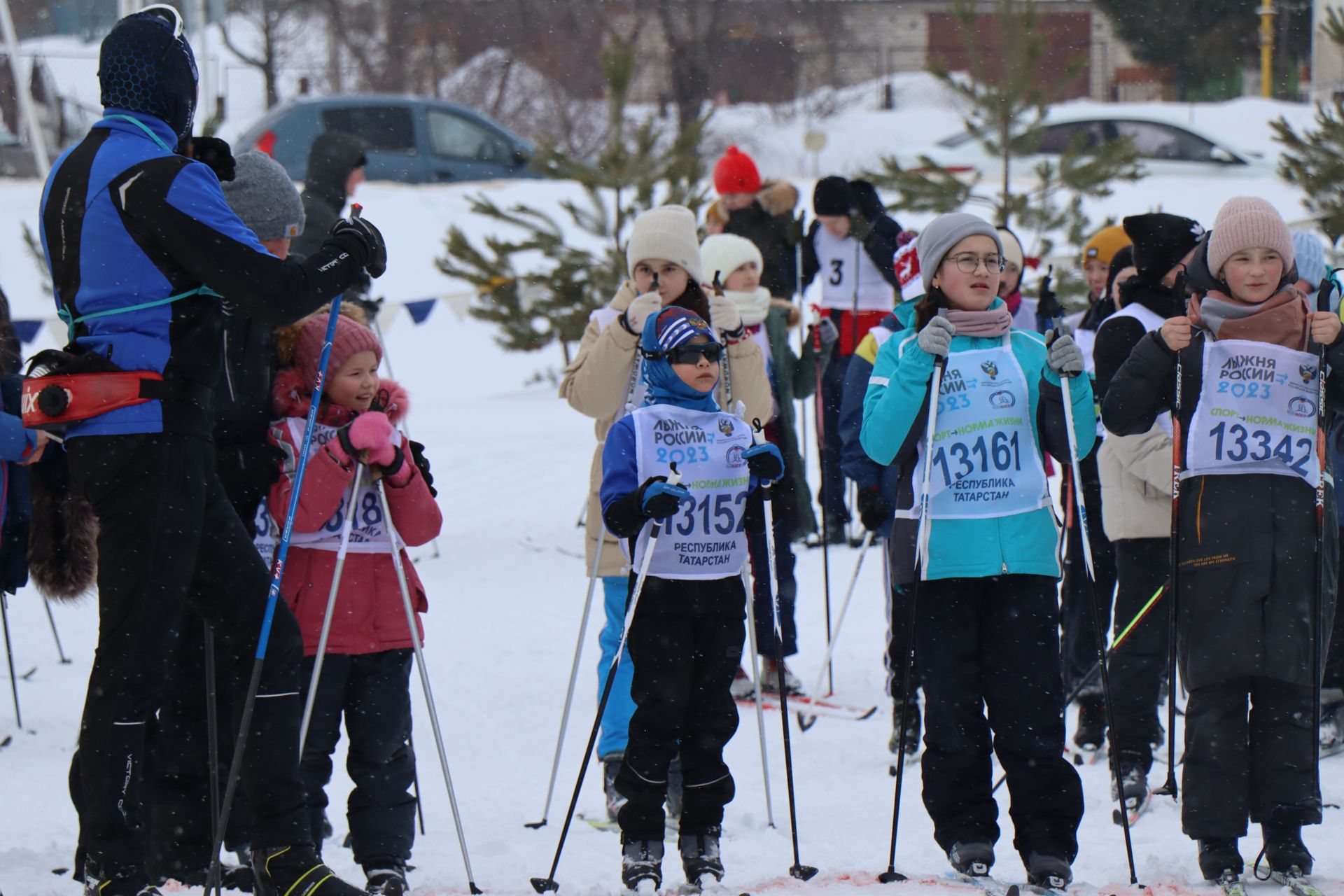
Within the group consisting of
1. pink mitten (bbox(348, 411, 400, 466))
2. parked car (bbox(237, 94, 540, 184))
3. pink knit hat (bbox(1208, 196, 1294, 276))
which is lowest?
pink mitten (bbox(348, 411, 400, 466))

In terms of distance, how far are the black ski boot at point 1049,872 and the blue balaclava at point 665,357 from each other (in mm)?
1497

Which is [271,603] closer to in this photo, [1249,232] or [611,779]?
[611,779]

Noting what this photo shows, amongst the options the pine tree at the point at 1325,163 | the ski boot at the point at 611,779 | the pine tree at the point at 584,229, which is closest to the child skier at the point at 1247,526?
the ski boot at the point at 611,779

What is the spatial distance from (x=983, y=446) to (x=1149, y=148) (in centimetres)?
1902

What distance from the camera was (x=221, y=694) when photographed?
4.43 meters

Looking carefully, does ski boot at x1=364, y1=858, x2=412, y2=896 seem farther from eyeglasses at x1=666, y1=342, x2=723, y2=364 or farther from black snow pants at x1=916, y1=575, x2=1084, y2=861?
eyeglasses at x1=666, y1=342, x2=723, y2=364

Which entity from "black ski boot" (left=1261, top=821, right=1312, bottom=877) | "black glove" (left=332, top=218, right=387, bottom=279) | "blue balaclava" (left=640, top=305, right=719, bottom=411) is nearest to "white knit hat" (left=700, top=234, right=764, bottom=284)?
"blue balaclava" (left=640, top=305, right=719, bottom=411)

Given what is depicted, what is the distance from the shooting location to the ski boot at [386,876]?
416 cm

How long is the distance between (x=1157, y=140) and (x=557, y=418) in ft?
39.1

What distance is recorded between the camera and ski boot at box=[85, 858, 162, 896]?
361 centimetres

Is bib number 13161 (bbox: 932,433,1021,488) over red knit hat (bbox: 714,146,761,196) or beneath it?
beneath

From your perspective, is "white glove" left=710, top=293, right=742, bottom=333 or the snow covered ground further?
"white glove" left=710, top=293, right=742, bottom=333

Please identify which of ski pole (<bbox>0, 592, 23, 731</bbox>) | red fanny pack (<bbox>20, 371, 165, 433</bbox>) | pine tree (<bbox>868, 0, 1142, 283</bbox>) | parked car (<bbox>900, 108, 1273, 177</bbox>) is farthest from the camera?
parked car (<bbox>900, 108, 1273, 177</bbox>)

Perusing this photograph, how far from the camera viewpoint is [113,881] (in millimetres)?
3615
